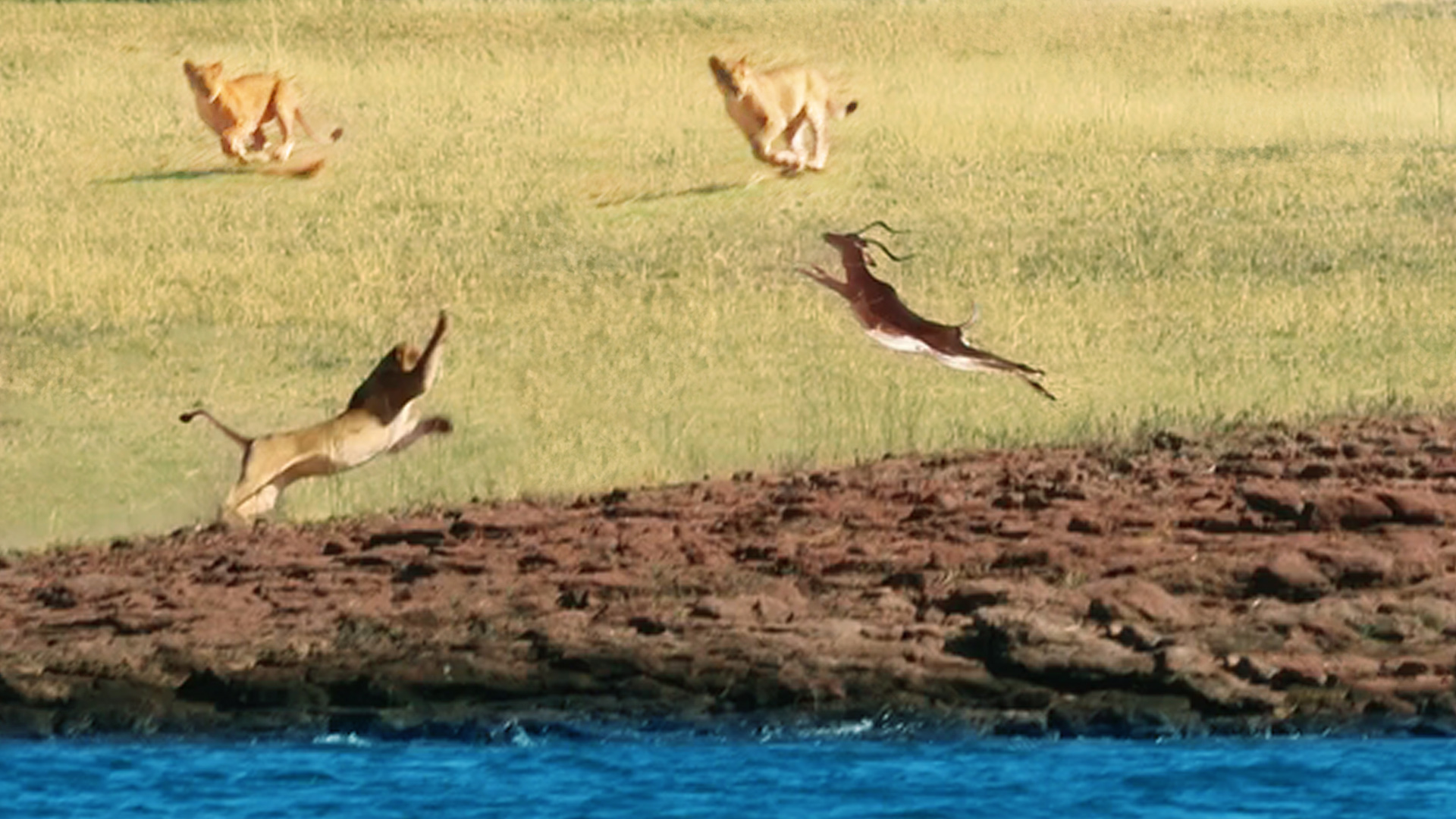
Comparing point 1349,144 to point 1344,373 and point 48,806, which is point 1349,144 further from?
point 48,806

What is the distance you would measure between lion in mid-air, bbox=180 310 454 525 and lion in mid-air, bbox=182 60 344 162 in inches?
252

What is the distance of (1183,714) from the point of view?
1492 centimetres

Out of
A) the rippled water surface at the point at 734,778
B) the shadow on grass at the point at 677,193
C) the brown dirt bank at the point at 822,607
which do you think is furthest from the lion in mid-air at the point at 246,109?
the rippled water surface at the point at 734,778

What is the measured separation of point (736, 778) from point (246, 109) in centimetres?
1226

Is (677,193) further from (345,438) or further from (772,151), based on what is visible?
(345,438)

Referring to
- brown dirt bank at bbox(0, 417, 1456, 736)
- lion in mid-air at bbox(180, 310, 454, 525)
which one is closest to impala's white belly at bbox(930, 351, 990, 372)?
brown dirt bank at bbox(0, 417, 1456, 736)

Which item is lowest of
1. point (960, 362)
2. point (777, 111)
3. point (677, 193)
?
point (960, 362)

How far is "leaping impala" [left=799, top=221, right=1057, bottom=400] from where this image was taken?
65.6 feet

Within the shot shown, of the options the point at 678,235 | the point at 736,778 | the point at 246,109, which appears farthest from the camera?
the point at 246,109

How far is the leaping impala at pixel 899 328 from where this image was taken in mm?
19984

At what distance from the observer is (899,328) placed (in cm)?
2000

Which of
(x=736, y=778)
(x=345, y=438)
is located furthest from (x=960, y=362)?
(x=736, y=778)

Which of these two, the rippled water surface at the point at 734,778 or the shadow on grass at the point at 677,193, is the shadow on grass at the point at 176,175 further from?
the rippled water surface at the point at 734,778

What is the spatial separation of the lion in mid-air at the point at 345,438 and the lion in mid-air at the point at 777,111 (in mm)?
5855
